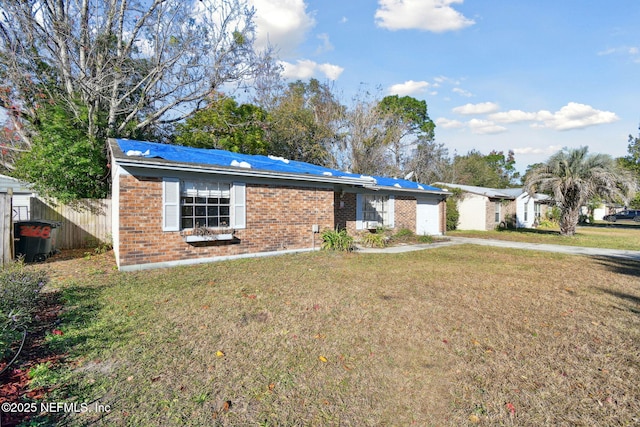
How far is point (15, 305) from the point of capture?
394 cm

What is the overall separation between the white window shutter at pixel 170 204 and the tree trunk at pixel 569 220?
19.2 meters

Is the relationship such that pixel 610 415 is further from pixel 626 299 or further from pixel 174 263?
pixel 174 263

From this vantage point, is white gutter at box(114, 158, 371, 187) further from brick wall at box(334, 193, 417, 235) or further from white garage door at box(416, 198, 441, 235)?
white garage door at box(416, 198, 441, 235)

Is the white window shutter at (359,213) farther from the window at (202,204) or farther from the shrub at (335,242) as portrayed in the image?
the window at (202,204)

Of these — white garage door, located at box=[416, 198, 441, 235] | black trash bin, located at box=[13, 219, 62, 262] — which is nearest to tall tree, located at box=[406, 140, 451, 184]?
white garage door, located at box=[416, 198, 441, 235]

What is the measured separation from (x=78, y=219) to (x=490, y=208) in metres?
23.1

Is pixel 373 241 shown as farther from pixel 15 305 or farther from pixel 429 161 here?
pixel 429 161

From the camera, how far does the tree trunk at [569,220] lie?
16.9 meters

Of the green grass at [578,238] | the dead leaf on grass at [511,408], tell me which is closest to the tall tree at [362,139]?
the green grass at [578,238]

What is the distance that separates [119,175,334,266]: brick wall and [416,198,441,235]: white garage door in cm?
781

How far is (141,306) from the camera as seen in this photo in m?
4.99

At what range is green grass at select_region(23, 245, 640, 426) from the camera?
8.47 ft

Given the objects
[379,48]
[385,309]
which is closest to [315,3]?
[379,48]

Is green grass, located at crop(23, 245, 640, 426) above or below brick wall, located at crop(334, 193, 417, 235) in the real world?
below
